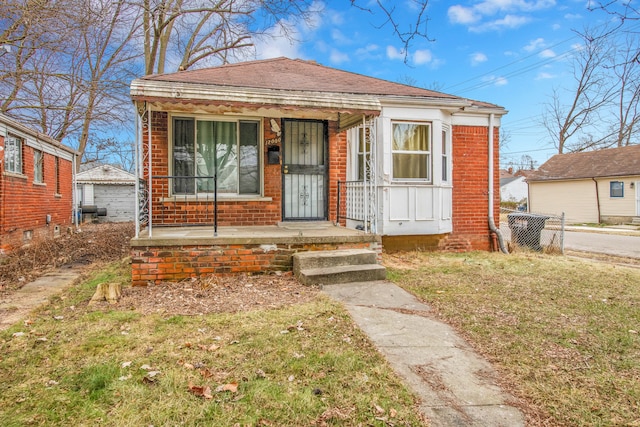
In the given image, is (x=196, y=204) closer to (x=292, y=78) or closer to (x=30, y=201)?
(x=292, y=78)

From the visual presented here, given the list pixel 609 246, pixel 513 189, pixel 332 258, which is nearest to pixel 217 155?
pixel 332 258

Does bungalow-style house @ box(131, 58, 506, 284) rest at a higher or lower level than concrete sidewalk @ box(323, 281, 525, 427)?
higher

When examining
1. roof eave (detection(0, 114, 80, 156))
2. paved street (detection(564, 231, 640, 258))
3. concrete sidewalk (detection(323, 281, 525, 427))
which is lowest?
concrete sidewalk (detection(323, 281, 525, 427))

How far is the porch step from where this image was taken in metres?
5.65

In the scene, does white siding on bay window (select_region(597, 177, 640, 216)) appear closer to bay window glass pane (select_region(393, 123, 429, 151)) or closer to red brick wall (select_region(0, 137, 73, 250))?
bay window glass pane (select_region(393, 123, 429, 151))

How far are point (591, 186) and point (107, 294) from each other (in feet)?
90.3

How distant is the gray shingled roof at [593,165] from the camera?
2303cm

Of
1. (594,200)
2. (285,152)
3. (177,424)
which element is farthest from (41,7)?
(594,200)

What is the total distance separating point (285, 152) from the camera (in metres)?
7.99

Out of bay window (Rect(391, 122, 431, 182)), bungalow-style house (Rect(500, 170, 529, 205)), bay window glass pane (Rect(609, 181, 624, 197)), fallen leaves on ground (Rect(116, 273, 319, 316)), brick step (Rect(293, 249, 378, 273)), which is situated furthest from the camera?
bungalow-style house (Rect(500, 170, 529, 205))

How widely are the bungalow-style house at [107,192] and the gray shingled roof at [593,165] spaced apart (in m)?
26.6

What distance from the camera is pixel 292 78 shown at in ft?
25.8

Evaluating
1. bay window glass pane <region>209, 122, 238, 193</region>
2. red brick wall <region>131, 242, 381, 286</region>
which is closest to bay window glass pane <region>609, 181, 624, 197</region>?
red brick wall <region>131, 242, 381, 286</region>

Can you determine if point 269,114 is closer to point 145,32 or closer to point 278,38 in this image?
point 278,38
